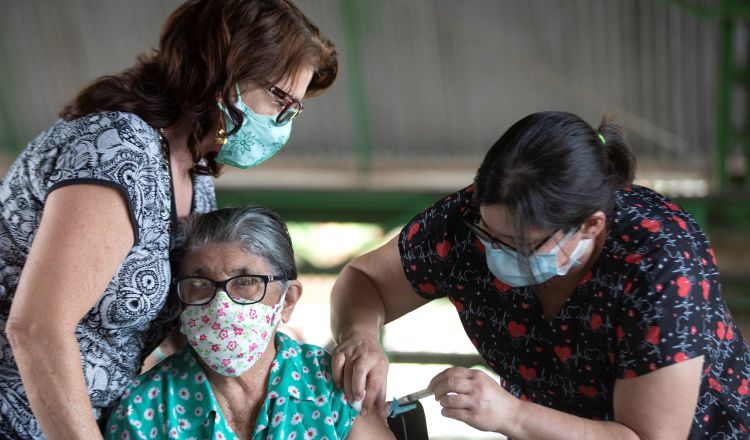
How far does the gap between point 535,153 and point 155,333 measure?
927mm

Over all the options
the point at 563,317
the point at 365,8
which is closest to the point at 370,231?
the point at 365,8

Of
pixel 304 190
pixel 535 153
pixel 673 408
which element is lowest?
pixel 304 190

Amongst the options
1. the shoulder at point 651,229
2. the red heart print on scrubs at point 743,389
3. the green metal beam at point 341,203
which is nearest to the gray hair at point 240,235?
the shoulder at point 651,229

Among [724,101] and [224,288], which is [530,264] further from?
[724,101]

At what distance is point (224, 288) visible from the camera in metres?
2.01

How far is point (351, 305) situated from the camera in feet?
7.32

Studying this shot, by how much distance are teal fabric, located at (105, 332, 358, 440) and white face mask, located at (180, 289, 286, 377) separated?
10cm

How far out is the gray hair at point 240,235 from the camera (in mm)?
2057

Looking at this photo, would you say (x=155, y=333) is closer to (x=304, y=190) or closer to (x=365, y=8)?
(x=304, y=190)

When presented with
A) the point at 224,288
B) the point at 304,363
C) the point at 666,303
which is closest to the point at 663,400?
the point at 666,303

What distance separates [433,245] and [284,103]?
0.46 m

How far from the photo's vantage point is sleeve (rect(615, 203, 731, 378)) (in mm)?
1696

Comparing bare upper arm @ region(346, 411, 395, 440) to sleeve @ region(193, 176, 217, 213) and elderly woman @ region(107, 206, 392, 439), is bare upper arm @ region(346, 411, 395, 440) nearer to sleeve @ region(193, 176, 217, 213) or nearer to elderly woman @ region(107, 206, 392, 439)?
elderly woman @ region(107, 206, 392, 439)

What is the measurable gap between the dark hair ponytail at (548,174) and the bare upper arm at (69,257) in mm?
700
